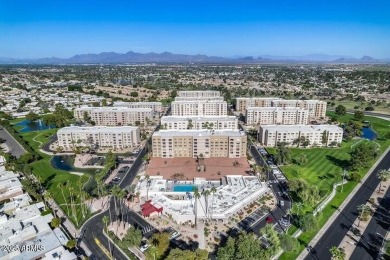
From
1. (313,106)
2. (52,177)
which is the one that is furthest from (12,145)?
(313,106)

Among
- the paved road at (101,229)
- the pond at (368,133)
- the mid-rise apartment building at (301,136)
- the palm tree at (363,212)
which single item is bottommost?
the paved road at (101,229)

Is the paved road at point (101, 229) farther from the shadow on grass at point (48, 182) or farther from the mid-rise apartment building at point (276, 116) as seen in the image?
the mid-rise apartment building at point (276, 116)

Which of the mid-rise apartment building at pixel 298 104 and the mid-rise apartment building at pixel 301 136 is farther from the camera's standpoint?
the mid-rise apartment building at pixel 298 104

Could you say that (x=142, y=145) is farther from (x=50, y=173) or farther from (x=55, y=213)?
(x=55, y=213)

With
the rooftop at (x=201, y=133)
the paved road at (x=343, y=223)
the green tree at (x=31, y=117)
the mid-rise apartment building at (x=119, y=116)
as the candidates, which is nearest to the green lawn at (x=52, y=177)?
the mid-rise apartment building at (x=119, y=116)

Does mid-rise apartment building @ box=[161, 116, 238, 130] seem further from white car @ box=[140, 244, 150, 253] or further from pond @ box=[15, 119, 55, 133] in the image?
white car @ box=[140, 244, 150, 253]

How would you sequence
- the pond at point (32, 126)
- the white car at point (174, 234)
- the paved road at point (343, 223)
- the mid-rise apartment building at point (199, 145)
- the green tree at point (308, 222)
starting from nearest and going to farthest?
the paved road at point (343, 223) → the green tree at point (308, 222) → the white car at point (174, 234) → the mid-rise apartment building at point (199, 145) → the pond at point (32, 126)
